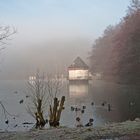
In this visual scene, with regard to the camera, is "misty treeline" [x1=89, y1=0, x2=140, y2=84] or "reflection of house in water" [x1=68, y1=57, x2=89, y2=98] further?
"reflection of house in water" [x1=68, y1=57, x2=89, y2=98]

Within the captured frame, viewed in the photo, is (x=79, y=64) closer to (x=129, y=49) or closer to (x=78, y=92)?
(x=129, y=49)

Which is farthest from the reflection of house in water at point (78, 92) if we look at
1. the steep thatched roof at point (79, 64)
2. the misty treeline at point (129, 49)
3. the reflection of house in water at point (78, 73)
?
the steep thatched roof at point (79, 64)

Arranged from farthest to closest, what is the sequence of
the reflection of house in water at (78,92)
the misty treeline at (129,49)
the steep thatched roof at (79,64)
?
1. the steep thatched roof at (79,64)
2. the misty treeline at (129,49)
3. the reflection of house in water at (78,92)

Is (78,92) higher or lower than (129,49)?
lower

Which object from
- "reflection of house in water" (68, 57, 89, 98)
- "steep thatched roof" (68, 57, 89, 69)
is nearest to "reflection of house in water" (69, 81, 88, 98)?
"reflection of house in water" (68, 57, 89, 98)

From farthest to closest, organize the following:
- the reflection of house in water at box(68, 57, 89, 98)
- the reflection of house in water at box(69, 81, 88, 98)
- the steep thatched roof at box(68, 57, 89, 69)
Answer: the steep thatched roof at box(68, 57, 89, 69)
the reflection of house in water at box(68, 57, 89, 98)
the reflection of house in water at box(69, 81, 88, 98)

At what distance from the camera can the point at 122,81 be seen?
73750 millimetres

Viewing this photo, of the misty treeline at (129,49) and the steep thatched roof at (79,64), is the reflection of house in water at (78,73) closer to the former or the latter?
the steep thatched roof at (79,64)

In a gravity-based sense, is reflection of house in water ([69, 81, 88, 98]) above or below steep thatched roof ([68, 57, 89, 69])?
below

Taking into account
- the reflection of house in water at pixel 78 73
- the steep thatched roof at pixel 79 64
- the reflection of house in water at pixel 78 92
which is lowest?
the reflection of house in water at pixel 78 92

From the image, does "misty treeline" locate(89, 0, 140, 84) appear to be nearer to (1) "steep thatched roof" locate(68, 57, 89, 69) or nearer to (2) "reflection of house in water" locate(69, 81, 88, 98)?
(2) "reflection of house in water" locate(69, 81, 88, 98)

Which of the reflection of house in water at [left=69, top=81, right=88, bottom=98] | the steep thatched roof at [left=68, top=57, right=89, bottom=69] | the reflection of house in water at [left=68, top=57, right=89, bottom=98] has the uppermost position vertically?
the steep thatched roof at [left=68, top=57, right=89, bottom=69]

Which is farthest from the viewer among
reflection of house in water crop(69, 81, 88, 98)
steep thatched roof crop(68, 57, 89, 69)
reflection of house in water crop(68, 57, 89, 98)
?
steep thatched roof crop(68, 57, 89, 69)

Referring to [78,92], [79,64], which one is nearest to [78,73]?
[79,64]
